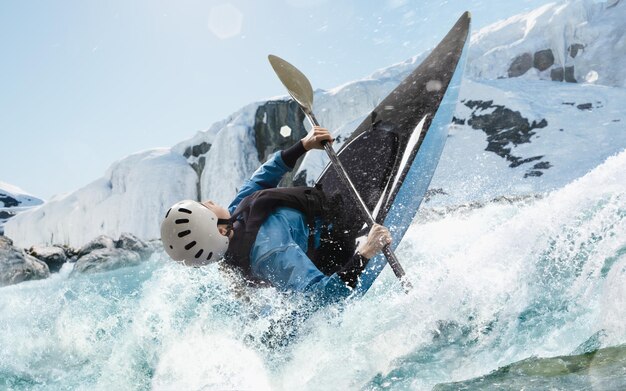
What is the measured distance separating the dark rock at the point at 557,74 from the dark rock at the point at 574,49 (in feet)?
6.27

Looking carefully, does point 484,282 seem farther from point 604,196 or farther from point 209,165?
point 209,165

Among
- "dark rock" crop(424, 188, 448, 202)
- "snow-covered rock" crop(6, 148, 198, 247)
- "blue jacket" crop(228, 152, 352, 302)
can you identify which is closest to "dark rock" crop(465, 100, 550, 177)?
"dark rock" crop(424, 188, 448, 202)

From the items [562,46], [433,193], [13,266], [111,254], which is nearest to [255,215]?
[13,266]

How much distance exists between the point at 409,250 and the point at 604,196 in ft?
14.9

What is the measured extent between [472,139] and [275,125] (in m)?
15.7

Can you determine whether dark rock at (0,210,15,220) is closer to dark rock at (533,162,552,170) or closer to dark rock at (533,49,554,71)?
dark rock at (533,162,552,170)

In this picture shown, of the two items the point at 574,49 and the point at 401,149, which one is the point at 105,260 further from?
the point at 574,49

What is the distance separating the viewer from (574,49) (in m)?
37.8

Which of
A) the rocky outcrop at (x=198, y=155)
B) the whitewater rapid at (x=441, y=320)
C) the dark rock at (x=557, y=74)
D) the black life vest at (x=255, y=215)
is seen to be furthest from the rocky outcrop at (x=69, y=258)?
the dark rock at (x=557, y=74)

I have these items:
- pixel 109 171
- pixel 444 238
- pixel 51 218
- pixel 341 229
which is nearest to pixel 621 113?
pixel 444 238

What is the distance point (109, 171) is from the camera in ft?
118

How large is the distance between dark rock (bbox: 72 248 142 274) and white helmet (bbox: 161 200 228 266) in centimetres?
2047

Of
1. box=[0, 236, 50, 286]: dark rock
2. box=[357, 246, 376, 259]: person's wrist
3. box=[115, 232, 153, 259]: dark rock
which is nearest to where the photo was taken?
box=[357, 246, 376, 259]: person's wrist

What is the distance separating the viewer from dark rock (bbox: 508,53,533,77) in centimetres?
3784
